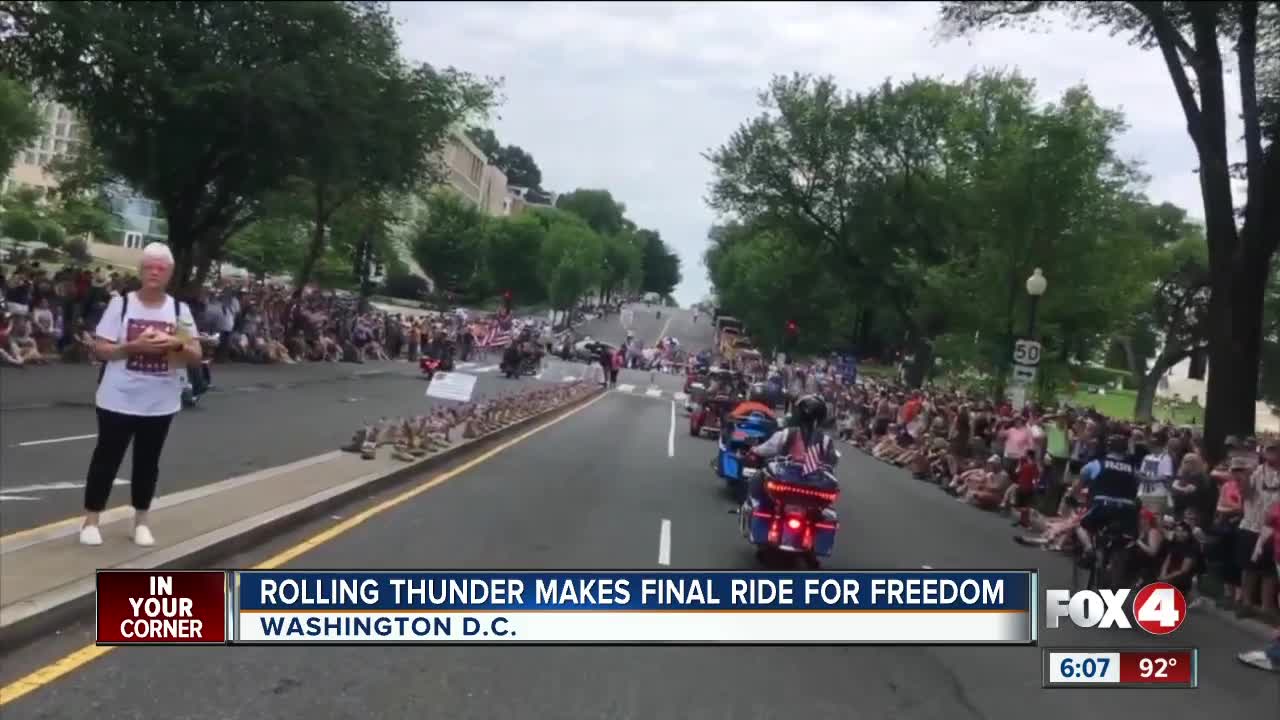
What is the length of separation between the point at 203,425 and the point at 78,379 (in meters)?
4.72

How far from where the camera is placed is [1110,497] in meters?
11.8

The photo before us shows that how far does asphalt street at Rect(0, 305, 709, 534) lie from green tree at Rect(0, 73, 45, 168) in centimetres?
2421

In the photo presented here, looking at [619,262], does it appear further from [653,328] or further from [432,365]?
[432,365]

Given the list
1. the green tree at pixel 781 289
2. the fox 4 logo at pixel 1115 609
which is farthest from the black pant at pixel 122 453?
the green tree at pixel 781 289

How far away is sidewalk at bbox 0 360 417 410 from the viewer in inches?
750

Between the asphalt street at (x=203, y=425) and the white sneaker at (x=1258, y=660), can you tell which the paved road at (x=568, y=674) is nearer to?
the white sneaker at (x=1258, y=660)

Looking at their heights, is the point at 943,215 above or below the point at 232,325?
above

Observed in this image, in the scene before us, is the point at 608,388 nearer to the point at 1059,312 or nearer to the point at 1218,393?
the point at 1059,312

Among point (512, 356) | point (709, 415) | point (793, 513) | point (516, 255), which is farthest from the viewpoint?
point (516, 255)

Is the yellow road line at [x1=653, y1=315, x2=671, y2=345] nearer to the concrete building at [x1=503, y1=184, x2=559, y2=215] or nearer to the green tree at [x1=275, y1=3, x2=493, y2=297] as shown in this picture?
the concrete building at [x1=503, y1=184, x2=559, y2=215]

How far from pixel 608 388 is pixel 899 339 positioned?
91.2 feet

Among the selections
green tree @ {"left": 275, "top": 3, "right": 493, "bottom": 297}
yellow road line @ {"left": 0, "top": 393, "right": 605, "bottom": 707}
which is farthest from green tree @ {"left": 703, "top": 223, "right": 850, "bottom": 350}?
yellow road line @ {"left": 0, "top": 393, "right": 605, "bottom": 707}

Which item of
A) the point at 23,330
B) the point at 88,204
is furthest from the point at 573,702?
the point at 88,204

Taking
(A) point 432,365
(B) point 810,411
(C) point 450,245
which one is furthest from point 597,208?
(B) point 810,411
